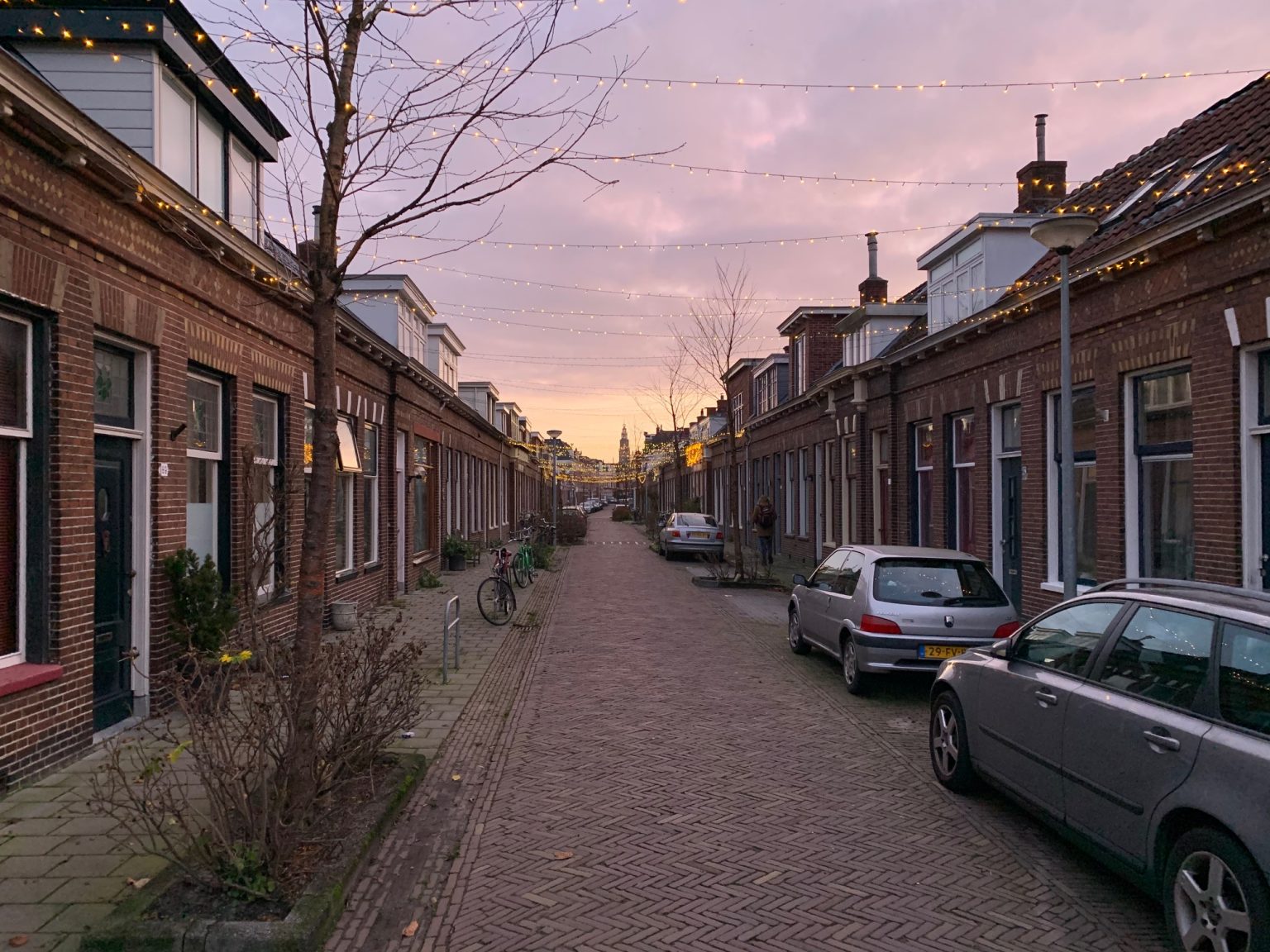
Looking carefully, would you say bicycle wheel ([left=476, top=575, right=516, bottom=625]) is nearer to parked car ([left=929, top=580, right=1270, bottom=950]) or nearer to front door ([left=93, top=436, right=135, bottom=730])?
front door ([left=93, top=436, right=135, bottom=730])

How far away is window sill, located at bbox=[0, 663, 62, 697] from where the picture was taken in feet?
18.5

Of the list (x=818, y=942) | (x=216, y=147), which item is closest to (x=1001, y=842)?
(x=818, y=942)

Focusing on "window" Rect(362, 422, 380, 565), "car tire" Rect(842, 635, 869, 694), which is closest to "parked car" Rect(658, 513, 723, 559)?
"window" Rect(362, 422, 380, 565)

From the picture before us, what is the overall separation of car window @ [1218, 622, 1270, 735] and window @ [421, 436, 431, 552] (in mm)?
16425

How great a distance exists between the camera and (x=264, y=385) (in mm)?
10508

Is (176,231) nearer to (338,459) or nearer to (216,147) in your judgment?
(216,147)

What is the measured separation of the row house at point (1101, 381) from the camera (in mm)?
8578

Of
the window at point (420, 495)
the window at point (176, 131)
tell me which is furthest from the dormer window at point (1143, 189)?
the window at point (420, 495)

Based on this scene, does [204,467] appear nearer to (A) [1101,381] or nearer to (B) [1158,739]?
(B) [1158,739]

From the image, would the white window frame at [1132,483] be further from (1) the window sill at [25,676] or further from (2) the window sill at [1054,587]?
(1) the window sill at [25,676]

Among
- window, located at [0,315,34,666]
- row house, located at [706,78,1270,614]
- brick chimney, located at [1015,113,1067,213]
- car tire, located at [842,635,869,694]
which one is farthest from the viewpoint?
brick chimney, located at [1015,113,1067,213]

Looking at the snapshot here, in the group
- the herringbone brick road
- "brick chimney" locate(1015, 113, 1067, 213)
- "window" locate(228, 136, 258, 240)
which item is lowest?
the herringbone brick road

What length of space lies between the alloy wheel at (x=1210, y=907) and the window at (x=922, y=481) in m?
13.5

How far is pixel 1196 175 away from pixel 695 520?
1928 cm
